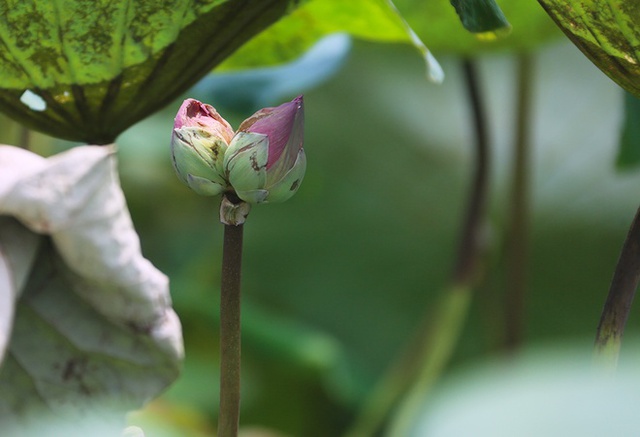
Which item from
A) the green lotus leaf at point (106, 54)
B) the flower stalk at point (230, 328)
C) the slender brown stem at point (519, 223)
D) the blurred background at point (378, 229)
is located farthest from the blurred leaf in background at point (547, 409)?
the blurred background at point (378, 229)

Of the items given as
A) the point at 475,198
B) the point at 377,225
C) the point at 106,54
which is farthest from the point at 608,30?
the point at 377,225

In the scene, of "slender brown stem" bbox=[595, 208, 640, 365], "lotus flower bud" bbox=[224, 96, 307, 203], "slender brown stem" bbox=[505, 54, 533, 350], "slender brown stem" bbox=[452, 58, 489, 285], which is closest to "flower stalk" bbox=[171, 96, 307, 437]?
"lotus flower bud" bbox=[224, 96, 307, 203]

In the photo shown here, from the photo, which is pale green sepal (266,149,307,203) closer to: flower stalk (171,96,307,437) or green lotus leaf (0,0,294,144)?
flower stalk (171,96,307,437)

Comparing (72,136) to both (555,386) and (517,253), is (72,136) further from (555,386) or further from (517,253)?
(517,253)

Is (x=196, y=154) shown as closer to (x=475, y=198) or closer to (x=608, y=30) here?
(x=608, y=30)

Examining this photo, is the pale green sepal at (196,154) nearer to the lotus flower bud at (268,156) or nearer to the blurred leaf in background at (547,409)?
the lotus flower bud at (268,156)

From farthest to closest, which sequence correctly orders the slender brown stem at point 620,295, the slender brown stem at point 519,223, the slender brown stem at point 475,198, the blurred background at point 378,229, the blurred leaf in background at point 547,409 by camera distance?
the blurred background at point 378,229, the slender brown stem at point 519,223, the slender brown stem at point 475,198, the slender brown stem at point 620,295, the blurred leaf in background at point 547,409
